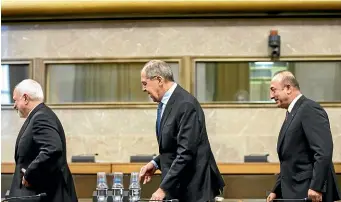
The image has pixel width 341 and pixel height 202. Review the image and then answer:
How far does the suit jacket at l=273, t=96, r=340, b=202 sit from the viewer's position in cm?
330

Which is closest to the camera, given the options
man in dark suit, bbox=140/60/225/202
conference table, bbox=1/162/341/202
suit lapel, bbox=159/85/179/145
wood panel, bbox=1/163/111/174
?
man in dark suit, bbox=140/60/225/202

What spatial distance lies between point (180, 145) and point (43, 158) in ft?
2.39

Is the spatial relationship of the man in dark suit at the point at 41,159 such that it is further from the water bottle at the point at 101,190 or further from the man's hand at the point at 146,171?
the man's hand at the point at 146,171

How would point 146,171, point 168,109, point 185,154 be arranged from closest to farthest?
point 185,154 → point 168,109 → point 146,171

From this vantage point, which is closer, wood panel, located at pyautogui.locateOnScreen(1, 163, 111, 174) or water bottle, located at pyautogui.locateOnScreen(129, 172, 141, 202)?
water bottle, located at pyautogui.locateOnScreen(129, 172, 141, 202)

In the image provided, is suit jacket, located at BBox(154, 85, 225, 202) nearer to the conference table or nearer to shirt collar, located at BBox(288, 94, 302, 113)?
shirt collar, located at BBox(288, 94, 302, 113)

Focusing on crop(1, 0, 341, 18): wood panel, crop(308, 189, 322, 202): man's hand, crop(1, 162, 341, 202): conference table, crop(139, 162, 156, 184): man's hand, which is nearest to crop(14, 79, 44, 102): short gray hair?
crop(139, 162, 156, 184): man's hand

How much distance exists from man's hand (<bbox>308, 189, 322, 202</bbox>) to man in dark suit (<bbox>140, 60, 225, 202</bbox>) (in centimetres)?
47

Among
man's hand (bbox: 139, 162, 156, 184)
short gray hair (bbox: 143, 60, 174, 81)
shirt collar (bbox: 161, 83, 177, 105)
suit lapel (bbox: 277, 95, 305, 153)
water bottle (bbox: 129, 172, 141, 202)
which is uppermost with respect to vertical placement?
short gray hair (bbox: 143, 60, 174, 81)

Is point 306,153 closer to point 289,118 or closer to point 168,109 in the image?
point 289,118

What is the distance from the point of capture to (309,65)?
21.1 feet

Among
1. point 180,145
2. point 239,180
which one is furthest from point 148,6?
point 180,145

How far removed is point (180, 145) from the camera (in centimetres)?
311

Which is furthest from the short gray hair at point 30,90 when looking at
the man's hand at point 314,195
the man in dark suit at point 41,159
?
the man's hand at point 314,195
